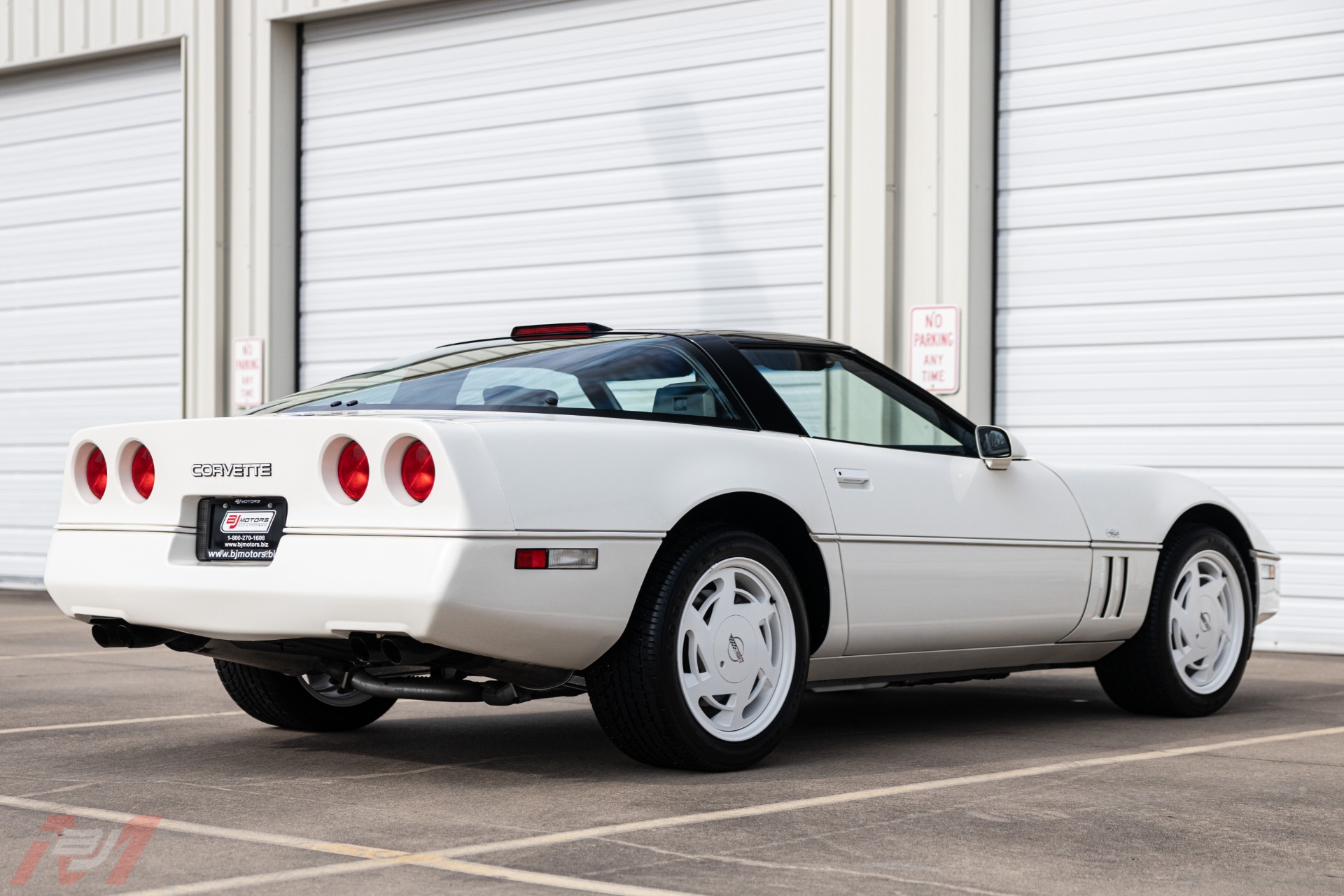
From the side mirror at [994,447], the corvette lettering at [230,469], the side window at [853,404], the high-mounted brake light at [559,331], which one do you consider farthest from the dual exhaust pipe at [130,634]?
the side mirror at [994,447]

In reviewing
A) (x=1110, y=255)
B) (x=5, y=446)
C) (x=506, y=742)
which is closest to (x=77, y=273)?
(x=5, y=446)

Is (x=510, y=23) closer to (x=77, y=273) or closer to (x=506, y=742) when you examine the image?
(x=77, y=273)

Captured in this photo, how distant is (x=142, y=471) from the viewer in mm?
5082

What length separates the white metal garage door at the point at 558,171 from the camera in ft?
38.8

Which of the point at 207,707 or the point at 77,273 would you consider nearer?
the point at 207,707

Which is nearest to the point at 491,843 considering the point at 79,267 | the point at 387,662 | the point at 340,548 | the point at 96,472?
the point at 387,662

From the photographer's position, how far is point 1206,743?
228 inches

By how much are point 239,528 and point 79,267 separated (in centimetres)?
1163

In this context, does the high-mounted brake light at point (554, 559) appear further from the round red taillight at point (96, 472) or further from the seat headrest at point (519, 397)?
the round red taillight at point (96, 472)

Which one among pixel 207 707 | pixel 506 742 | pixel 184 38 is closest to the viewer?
pixel 506 742

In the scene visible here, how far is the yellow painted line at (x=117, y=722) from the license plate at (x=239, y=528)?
142 cm

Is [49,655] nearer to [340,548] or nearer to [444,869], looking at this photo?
[340,548]

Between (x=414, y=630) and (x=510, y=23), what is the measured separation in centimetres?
959

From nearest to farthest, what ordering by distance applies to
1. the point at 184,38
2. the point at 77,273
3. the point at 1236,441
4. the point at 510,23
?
the point at 1236,441, the point at 510,23, the point at 184,38, the point at 77,273
